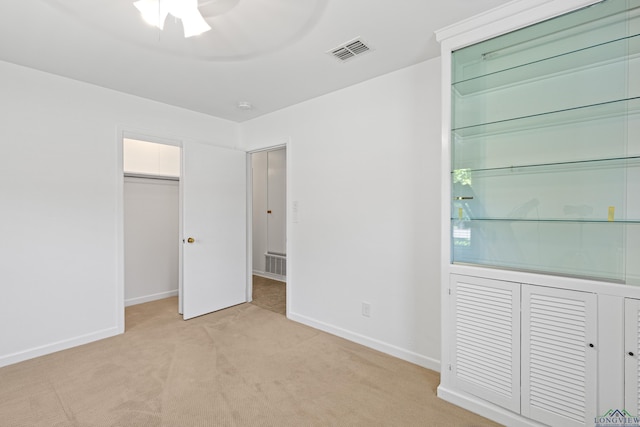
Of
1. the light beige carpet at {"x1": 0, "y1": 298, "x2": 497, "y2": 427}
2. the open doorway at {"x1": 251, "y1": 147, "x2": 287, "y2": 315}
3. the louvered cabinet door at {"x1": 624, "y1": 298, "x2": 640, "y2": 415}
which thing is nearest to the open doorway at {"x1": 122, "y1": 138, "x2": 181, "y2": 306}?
the light beige carpet at {"x1": 0, "y1": 298, "x2": 497, "y2": 427}

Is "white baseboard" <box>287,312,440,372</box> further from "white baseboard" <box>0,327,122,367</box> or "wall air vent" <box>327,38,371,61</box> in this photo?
"wall air vent" <box>327,38,371,61</box>

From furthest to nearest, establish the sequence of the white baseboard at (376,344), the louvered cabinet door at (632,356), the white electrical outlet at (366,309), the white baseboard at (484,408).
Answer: the white electrical outlet at (366,309), the white baseboard at (376,344), the white baseboard at (484,408), the louvered cabinet door at (632,356)

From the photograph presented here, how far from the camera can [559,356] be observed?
1662 millimetres

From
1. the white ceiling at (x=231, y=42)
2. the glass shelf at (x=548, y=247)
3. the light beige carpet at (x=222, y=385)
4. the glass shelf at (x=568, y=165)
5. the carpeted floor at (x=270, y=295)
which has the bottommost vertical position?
the light beige carpet at (x=222, y=385)

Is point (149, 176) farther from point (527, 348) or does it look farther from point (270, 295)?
point (527, 348)

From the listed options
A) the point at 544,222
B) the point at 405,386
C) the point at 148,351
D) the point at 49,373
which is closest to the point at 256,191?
the point at 148,351

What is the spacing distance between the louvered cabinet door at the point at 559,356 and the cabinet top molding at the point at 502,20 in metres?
1.60

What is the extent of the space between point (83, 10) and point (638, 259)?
11.7 ft

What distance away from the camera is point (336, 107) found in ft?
10.2

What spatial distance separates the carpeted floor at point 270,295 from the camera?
4.00 metres

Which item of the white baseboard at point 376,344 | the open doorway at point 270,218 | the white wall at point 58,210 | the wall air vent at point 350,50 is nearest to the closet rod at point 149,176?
the white wall at point 58,210

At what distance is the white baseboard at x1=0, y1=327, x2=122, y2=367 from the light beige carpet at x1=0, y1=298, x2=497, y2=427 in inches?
3.1

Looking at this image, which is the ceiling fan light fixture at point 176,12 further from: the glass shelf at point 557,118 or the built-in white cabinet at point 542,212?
the glass shelf at point 557,118

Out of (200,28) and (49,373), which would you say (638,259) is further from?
(49,373)
